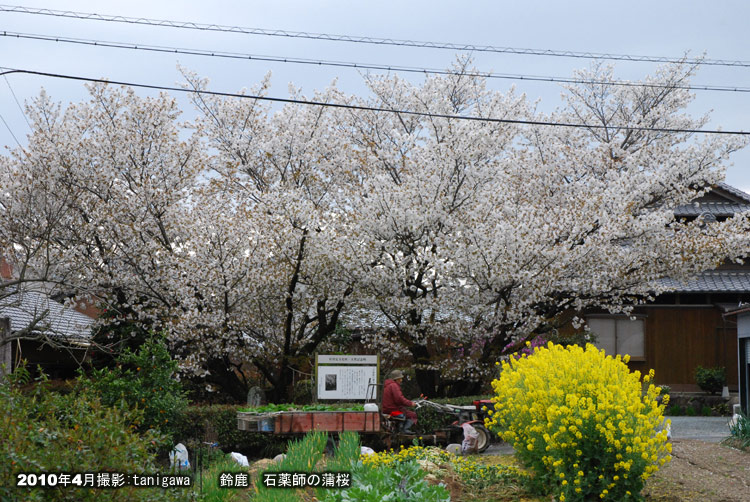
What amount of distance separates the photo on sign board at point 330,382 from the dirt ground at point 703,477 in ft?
21.5

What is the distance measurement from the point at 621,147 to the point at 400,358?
34.5 feet

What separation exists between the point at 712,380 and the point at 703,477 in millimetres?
13076

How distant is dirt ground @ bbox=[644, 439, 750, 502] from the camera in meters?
8.63

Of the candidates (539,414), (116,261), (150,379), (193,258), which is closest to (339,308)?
(193,258)

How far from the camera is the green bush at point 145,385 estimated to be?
10266 mm

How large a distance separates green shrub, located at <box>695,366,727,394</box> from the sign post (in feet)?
37.7

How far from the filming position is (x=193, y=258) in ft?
54.6

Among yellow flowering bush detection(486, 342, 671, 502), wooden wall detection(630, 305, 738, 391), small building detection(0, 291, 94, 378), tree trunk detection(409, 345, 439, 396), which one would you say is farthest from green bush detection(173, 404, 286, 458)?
wooden wall detection(630, 305, 738, 391)

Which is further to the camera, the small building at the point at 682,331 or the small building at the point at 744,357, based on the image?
the small building at the point at 682,331

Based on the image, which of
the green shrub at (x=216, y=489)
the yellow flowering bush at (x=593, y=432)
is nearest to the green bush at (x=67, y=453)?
the green shrub at (x=216, y=489)

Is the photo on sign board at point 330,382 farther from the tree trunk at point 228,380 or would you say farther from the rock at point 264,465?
the rock at point 264,465

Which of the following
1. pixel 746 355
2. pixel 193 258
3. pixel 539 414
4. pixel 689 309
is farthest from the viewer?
pixel 689 309

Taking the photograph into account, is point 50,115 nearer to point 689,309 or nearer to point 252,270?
point 252,270

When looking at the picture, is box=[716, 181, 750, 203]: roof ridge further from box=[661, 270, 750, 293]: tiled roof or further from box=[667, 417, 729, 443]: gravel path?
box=[667, 417, 729, 443]: gravel path
